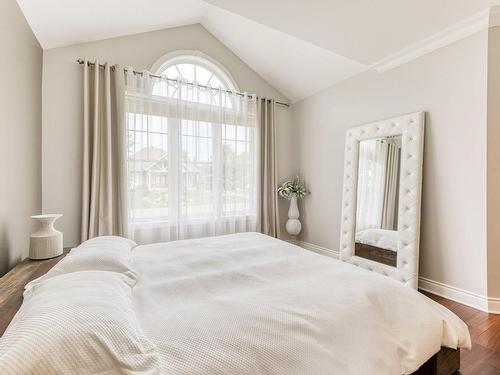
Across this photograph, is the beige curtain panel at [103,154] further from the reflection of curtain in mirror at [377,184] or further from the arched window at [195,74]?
the reflection of curtain in mirror at [377,184]

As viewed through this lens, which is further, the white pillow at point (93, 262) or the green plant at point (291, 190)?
the green plant at point (291, 190)

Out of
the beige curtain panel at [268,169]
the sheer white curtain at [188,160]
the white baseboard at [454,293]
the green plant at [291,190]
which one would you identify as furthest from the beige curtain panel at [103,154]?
the white baseboard at [454,293]

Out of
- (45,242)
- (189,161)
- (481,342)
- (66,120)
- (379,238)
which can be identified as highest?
(66,120)

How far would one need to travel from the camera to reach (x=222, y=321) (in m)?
0.95

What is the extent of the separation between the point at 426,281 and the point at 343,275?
1.76 m

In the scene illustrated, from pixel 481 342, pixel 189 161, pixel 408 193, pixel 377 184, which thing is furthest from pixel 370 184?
pixel 189 161

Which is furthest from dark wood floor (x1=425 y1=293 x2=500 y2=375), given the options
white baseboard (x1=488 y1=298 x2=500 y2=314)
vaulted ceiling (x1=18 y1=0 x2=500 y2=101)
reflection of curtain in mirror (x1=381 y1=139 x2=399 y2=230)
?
vaulted ceiling (x1=18 y1=0 x2=500 y2=101)

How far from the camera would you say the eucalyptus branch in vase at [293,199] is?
3.94 meters

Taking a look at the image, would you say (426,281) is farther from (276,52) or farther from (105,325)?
(276,52)

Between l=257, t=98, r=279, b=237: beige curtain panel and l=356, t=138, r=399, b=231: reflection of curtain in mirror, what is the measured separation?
4.16 ft

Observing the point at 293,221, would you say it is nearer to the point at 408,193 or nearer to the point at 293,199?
the point at 293,199

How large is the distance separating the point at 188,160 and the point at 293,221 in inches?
73.7

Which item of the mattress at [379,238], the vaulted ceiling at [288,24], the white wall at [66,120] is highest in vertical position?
the vaulted ceiling at [288,24]

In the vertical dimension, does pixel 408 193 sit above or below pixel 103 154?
below
